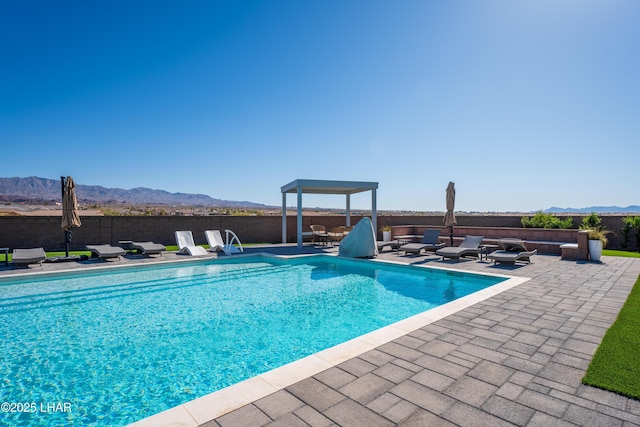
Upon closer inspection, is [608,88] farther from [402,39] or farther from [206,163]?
[206,163]

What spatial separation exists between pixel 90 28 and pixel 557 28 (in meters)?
15.8

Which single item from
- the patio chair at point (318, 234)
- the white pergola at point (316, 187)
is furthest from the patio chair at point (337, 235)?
the white pergola at point (316, 187)

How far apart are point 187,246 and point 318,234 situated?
5.78 meters

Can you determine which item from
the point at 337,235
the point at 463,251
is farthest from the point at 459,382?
the point at 337,235

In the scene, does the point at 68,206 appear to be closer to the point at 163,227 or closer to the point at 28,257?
the point at 28,257

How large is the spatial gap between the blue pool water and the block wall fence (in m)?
5.51

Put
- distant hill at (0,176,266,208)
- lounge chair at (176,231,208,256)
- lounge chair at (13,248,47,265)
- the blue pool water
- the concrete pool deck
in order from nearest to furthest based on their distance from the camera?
1. the concrete pool deck
2. the blue pool water
3. lounge chair at (13,248,47,265)
4. lounge chair at (176,231,208,256)
5. distant hill at (0,176,266,208)

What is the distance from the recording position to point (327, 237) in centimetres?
1536

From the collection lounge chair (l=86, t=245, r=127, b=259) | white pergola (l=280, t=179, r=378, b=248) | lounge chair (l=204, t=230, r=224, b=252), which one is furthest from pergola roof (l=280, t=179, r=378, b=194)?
lounge chair (l=86, t=245, r=127, b=259)

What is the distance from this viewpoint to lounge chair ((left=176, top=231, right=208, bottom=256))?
11891 millimetres

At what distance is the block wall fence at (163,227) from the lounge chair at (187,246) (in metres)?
2.32

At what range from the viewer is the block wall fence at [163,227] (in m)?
12.7

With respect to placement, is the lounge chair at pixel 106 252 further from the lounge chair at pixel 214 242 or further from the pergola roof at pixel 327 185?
the pergola roof at pixel 327 185

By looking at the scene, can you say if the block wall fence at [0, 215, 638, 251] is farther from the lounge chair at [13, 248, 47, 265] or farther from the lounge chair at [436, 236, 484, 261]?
the lounge chair at [13, 248, 47, 265]
